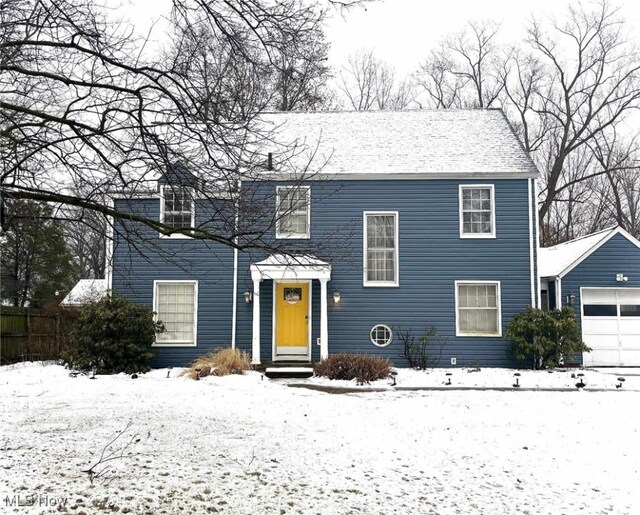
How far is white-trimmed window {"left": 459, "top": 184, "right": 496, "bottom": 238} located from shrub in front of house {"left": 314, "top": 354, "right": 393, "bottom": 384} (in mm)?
4581

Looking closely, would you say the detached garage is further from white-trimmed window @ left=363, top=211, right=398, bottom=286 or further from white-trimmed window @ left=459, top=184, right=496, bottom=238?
white-trimmed window @ left=363, top=211, right=398, bottom=286

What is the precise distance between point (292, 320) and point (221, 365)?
270 cm

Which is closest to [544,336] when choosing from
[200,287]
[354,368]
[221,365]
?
[354,368]

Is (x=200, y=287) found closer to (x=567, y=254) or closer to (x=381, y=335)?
(x=381, y=335)

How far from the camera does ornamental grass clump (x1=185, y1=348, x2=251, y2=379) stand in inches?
525

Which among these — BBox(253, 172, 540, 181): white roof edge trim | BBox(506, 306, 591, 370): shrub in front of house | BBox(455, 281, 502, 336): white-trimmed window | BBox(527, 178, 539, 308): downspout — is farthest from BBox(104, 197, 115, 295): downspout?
BBox(527, 178, 539, 308): downspout

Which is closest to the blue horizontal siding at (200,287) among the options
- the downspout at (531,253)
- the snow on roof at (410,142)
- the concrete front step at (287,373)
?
the concrete front step at (287,373)

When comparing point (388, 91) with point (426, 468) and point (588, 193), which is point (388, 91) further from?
point (426, 468)

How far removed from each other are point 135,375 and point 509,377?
8.54 m

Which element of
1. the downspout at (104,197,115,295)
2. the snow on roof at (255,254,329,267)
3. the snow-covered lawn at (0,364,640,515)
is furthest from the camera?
the downspout at (104,197,115,295)

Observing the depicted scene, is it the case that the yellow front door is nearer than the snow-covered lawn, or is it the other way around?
the snow-covered lawn

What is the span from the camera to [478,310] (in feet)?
51.1

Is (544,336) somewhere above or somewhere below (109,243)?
below

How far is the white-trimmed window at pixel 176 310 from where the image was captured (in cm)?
1557
